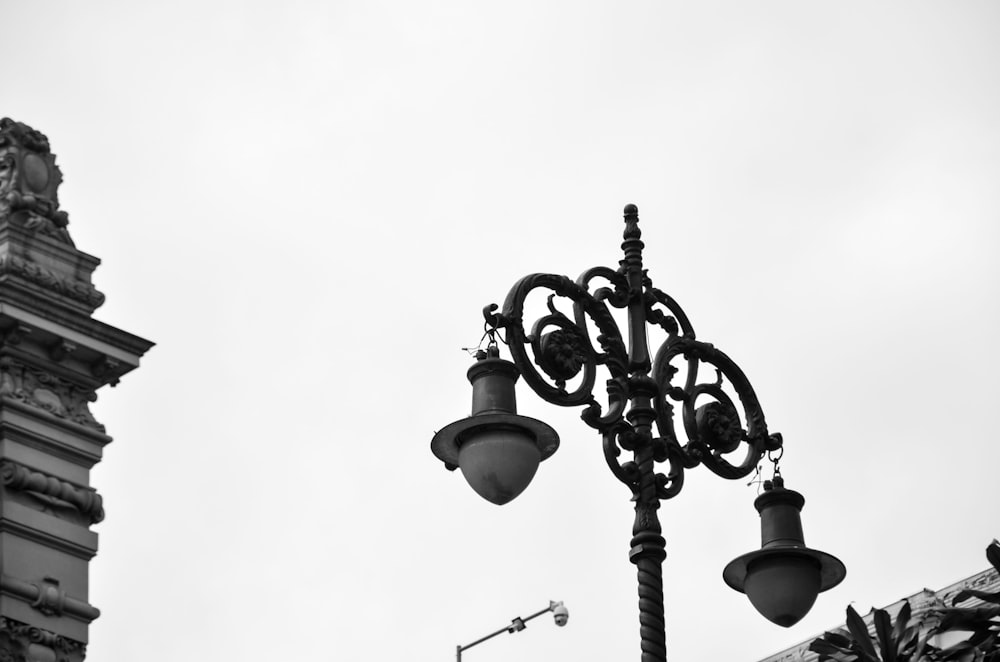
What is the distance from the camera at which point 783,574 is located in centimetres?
1491

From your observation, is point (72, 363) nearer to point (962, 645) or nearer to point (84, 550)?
point (84, 550)

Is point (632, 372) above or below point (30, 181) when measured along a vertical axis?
below

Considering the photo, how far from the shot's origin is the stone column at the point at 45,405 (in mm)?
20469

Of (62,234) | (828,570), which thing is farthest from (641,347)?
(62,234)

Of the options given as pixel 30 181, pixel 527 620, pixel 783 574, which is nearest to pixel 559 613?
pixel 527 620

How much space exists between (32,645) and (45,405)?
2912 millimetres

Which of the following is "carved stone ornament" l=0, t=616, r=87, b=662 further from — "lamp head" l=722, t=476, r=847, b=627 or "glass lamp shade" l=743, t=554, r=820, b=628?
"glass lamp shade" l=743, t=554, r=820, b=628

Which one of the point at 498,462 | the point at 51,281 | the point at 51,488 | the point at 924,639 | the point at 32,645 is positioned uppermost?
the point at 51,281

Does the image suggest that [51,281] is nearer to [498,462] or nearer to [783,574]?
[498,462]

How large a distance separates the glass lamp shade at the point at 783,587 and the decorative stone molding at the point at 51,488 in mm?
9038

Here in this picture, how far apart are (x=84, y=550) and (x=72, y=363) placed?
2.23m

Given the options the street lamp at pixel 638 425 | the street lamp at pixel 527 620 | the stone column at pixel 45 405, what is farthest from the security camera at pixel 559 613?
the street lamp at pixel 638 425

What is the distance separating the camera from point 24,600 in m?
20.3

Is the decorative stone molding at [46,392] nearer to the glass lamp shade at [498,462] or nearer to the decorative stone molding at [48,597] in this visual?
the decorative stone molding at [48,597]
